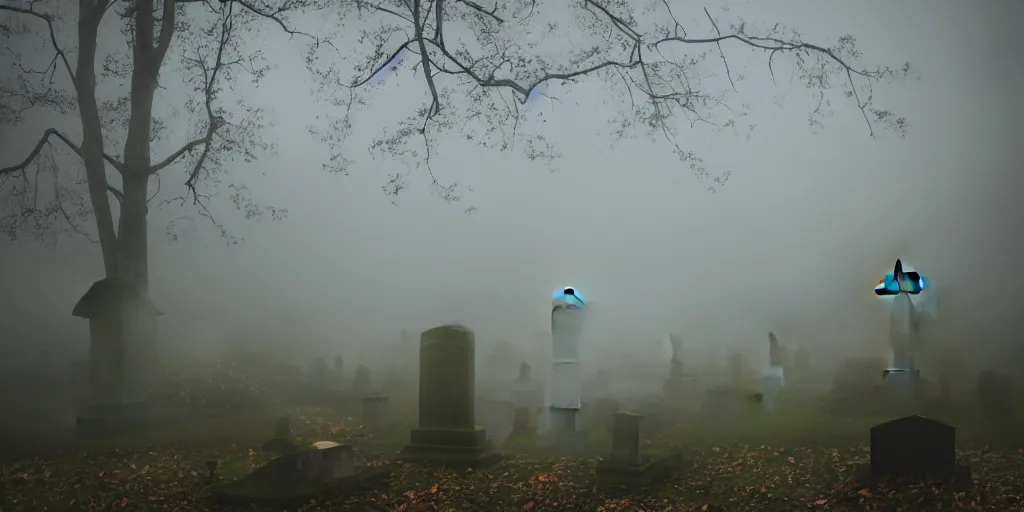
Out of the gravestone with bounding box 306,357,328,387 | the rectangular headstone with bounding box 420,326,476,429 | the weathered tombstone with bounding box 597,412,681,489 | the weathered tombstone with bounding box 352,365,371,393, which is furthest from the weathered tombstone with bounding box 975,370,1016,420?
the gravestone with bounding box 306,357,328,387

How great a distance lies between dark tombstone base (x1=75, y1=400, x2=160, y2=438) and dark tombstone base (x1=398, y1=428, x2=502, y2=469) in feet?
6.95

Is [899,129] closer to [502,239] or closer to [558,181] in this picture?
[558,181]

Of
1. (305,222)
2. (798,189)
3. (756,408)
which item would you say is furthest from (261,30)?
(756,408)

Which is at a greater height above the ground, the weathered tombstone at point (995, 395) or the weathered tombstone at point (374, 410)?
the weathered tombstone at point (995, 395)

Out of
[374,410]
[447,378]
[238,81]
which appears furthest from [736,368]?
[238,81]

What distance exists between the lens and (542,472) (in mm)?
6062

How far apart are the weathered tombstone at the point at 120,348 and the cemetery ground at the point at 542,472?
33 centimetres

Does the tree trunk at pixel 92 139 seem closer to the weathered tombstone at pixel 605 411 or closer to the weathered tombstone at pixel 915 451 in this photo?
the weathered tombstone at pixel 605 411

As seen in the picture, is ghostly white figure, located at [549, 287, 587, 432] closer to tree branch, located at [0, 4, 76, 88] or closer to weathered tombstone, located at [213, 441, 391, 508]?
weathered tombstone, located at [213, 441, 391, 508]

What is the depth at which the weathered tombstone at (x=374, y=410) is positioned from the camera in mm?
6715

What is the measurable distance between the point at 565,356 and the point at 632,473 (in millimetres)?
1156

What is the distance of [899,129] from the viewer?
620cm

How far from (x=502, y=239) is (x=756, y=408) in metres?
2.37

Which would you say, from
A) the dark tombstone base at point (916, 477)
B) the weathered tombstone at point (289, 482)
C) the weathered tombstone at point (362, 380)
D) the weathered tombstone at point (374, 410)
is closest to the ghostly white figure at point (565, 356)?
the weathered tombstone at point (374, 410)
